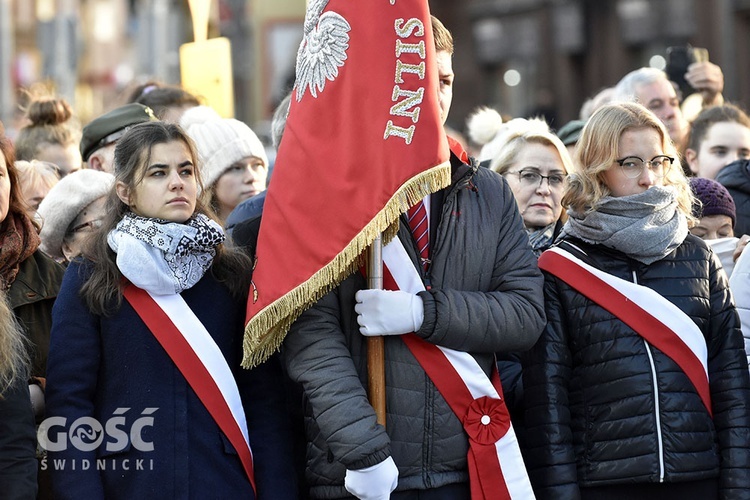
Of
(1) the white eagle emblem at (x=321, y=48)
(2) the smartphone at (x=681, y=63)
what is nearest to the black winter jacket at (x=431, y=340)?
(1) the white eagle emblem at (x=321, y=48)

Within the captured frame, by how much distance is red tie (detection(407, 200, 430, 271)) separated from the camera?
447 cm

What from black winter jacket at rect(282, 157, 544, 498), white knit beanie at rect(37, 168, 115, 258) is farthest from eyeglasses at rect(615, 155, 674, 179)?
white knit beanie at rect(37, 168, 115, 258)

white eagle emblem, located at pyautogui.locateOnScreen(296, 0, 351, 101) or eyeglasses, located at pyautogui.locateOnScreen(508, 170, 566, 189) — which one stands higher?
white eagle emblem, located at pyautogui.locateOnScreen(296, 0, 351, 101)

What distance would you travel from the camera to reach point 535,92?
74.1ft

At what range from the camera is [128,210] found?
4.59 metres

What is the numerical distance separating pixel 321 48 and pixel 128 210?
900 millimetres

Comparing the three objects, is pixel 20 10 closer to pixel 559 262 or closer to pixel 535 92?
pixel 535 92

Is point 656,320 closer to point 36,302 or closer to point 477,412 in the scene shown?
point 477,412

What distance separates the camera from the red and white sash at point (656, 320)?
460 cm

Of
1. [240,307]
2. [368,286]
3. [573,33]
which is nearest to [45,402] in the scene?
[240,307]

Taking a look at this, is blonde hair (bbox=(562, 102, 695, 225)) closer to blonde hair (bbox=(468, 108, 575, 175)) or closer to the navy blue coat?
blonde hair (bbox=(468, 108, 575, 175))

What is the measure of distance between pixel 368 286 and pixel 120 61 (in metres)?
52.9

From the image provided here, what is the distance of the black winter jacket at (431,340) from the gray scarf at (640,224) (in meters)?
0.34

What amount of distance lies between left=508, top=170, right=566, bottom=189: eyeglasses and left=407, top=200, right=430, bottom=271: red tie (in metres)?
1.24
